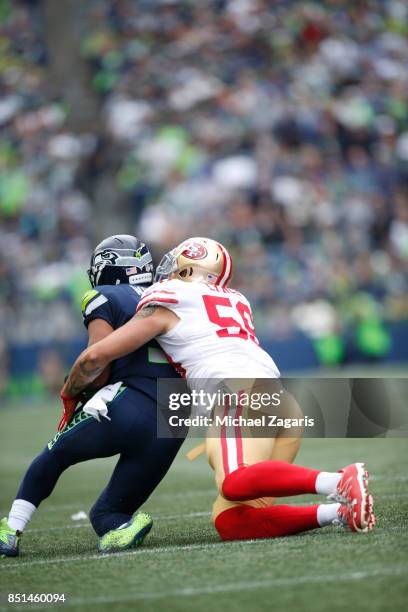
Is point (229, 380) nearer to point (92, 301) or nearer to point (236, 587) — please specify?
point (92, 301)

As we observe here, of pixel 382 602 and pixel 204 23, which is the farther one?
pixel 204 23

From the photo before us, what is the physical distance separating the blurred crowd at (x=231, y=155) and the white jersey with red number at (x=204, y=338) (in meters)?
9.94

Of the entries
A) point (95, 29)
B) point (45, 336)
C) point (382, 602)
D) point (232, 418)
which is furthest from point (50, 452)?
point (95, 29)

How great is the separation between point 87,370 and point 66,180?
1250 cm

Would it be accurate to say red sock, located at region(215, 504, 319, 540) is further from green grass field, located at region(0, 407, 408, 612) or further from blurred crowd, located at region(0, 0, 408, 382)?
blurred crowd, located at region(0, 0, 408, 382)

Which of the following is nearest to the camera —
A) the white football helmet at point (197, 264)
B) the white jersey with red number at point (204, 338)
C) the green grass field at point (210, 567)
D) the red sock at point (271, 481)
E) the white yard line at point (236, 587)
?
the green grass field at point (210, 567)

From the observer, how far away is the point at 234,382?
185 inches

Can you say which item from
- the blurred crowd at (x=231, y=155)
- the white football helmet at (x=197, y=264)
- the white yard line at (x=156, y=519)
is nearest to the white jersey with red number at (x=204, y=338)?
the white football helmet at (x=197, y=264)

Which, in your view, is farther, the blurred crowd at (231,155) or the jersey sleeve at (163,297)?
the blurred crowd at (231,155)

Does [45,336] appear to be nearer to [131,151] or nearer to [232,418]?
[131,151]

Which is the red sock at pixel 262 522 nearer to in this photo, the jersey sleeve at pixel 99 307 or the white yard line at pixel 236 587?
the white yard line at pixel 236 587

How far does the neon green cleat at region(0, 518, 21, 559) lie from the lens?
4.75 metres

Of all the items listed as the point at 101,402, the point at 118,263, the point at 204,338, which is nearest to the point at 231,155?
the point at 118,263

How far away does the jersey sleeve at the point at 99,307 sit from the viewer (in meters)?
4.92
